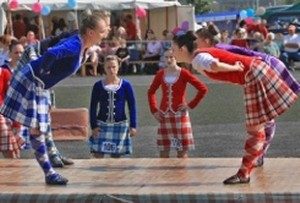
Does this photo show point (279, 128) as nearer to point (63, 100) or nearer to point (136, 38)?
point (63, 100)

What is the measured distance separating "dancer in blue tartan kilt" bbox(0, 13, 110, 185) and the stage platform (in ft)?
1.09

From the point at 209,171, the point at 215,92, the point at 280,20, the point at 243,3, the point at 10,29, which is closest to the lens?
the point at 209,171

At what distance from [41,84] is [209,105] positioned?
10.8 meters

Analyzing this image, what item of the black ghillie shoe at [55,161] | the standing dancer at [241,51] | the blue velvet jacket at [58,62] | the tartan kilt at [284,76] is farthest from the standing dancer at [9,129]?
the tartan kilt at [284,76]

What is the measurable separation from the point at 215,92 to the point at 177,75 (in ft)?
37.2

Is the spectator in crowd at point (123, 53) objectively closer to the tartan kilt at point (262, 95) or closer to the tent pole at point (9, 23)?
the tent pole at point (9, 23)

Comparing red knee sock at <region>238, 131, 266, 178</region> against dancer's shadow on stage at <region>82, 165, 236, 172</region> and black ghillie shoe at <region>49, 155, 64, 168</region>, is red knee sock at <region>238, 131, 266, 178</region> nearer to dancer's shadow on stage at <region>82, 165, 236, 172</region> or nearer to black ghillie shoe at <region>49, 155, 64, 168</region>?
dancer's shadow on stage at <region>82, 165, 236, 172</region>

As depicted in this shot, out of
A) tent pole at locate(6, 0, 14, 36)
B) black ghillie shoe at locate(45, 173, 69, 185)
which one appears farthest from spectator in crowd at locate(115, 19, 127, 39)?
black ghillie shoe at locate(45, 173, 69, 185)

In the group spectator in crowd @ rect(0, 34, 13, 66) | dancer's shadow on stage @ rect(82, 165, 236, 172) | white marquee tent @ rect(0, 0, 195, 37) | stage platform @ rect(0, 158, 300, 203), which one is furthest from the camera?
white marquee tent @ rect(0, 0, 195, 37)

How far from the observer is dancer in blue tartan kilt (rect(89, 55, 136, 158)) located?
33.0 ft

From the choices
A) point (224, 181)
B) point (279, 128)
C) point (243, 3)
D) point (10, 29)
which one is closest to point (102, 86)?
point (224, 181)

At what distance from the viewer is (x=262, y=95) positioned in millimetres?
7605

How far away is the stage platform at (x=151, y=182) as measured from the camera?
703cm

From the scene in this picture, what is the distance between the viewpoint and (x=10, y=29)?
28.2 m
